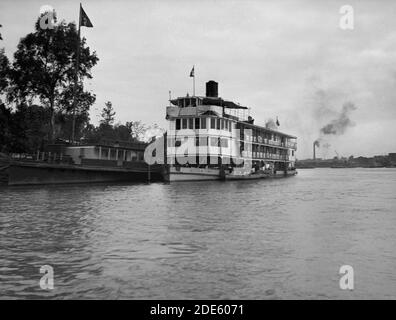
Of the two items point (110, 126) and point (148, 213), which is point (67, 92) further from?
point (110, 126)

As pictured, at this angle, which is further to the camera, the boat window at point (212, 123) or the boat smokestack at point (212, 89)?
the boat smokestack at point (212, 89)

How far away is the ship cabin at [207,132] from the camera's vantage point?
4059 cm

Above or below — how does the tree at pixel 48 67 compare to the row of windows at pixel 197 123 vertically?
above

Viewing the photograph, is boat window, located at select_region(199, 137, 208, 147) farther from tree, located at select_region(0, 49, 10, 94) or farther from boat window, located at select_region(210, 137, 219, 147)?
tree, located at select_region(0, 49, 10, 94)

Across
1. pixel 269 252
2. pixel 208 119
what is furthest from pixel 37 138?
pixel 269 252

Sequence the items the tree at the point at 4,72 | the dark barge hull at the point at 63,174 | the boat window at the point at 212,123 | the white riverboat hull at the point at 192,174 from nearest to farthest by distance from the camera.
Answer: the dark barge hull at the point at 63,174, the white riverboat hull at the point at 192,174, the tree at the point at 4,72, the boat window at the point at 212,123

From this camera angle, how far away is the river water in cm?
600

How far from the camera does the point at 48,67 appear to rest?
4003cm

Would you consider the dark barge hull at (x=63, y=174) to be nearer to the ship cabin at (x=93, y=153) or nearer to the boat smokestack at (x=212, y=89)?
the ship cabin at (x=93, y=153)

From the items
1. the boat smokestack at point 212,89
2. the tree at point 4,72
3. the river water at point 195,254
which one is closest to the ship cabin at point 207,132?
the boat smokestack at point 212,89

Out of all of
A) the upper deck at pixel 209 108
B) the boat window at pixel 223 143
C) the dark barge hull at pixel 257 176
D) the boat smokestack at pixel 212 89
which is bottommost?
the dark barge hull at pixel 257 176

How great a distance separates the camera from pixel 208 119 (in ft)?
133

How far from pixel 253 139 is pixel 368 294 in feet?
149
